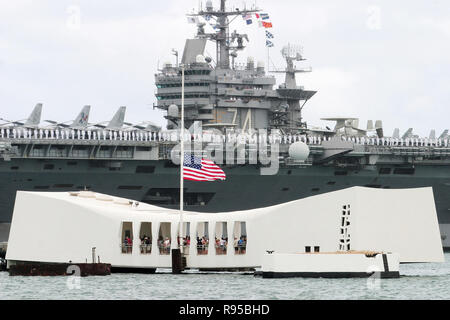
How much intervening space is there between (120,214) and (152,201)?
19631 mm

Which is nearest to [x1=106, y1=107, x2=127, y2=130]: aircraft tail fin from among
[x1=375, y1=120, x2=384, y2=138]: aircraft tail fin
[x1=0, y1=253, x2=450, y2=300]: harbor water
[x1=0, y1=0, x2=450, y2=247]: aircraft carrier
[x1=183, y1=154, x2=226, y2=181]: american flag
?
[x1=0, y1=0, x2=450, y2=247]: aircraft carrier

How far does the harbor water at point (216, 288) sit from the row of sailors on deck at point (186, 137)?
18225 mm

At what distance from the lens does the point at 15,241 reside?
33375 mm

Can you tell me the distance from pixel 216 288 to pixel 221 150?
23.5m

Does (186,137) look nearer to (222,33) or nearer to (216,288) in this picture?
(222,33)

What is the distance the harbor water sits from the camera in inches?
968

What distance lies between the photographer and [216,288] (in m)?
26.9

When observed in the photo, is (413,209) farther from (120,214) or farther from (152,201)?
(152,201)

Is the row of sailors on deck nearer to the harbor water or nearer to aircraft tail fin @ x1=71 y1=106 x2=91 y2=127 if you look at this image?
aircraft tail fin @ x1=71 y1=106 x2=91 y2=127

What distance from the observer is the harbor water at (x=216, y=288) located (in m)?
24.6

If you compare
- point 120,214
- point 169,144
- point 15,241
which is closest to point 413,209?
point 120,214

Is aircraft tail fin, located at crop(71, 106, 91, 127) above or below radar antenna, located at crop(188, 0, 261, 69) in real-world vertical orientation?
below

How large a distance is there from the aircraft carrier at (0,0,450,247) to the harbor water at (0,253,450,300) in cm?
1854

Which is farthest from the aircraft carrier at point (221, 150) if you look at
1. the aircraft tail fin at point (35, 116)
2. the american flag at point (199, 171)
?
the american flag at point (199, 171)
